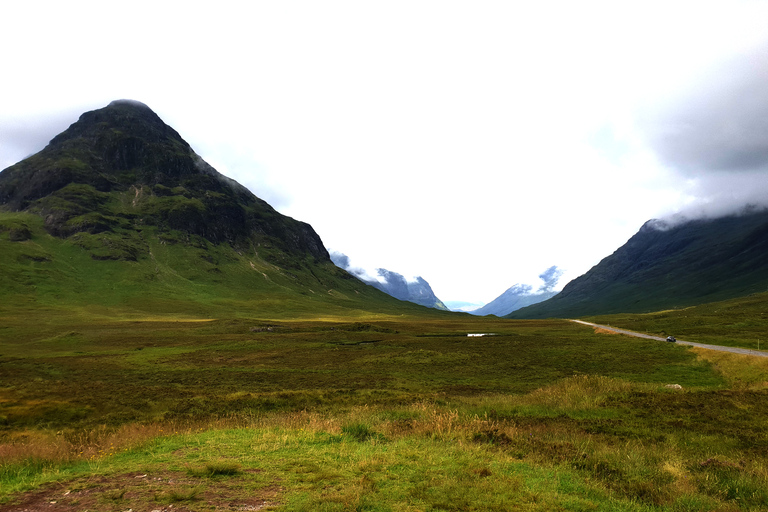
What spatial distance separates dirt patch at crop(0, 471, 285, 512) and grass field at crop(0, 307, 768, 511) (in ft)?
0.19

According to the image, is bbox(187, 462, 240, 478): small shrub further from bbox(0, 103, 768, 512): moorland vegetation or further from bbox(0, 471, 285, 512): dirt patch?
bbox(0, 471, 285, 512): dirt patch

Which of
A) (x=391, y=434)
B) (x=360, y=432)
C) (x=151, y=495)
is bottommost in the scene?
(x=360, y=432)

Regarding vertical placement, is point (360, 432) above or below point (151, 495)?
below

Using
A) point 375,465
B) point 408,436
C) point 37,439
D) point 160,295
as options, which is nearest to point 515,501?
point 375,465

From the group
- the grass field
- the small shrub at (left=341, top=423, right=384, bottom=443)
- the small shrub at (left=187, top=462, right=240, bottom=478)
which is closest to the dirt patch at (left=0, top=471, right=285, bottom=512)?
the grass field

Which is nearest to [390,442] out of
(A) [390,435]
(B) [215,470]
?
(A) [390,435]

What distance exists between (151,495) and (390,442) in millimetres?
8402

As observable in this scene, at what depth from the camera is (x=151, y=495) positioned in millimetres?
9883

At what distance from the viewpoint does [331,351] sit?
2534 inches

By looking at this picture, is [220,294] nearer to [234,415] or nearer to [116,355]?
[116,355]

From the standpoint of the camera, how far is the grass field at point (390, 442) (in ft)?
32.7

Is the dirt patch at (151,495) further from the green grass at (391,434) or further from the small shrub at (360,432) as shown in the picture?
the small shrub at (360,432)

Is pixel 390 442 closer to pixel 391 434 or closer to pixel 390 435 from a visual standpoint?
pixel 390 435

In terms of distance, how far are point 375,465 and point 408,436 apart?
418 cm
